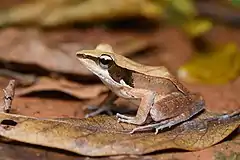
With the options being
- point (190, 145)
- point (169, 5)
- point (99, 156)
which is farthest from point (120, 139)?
point (169, 5)

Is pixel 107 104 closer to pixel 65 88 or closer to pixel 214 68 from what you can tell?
pixel 65 88

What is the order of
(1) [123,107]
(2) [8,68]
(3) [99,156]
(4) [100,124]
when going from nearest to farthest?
(3) [99,156] → (4) [100,124] → (1) [123,107] → (2) [8,68]

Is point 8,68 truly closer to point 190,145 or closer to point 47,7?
point 47,7

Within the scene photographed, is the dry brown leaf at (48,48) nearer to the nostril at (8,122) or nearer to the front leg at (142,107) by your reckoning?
the front leg at (142,107)

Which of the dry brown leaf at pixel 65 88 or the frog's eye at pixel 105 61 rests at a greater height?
the dry brown leaf at pixel 65 88

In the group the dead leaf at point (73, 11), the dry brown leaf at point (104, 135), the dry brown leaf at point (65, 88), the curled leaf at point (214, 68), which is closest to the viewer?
the dry brown leaf at point (104, 135)

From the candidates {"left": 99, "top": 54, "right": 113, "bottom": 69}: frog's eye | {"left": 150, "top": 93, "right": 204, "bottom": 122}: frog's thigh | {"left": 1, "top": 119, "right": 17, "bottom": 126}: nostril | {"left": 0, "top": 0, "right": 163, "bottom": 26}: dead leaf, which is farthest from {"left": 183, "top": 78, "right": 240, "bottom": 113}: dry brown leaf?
{"left": 1, "top": 119, "right": 17, "bottom": 126}: nostril

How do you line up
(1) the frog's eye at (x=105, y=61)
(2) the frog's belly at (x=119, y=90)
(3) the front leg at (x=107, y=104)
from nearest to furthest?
(1) the frog's eye at (x=105, y=61)
(2) the frog's belly at (x=119, y=90)
(3) the front leg at (x=107, y=104)

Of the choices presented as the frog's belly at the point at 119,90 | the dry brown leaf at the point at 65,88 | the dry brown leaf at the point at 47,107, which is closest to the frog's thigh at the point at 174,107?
the frog's belly at the point at 119,90
